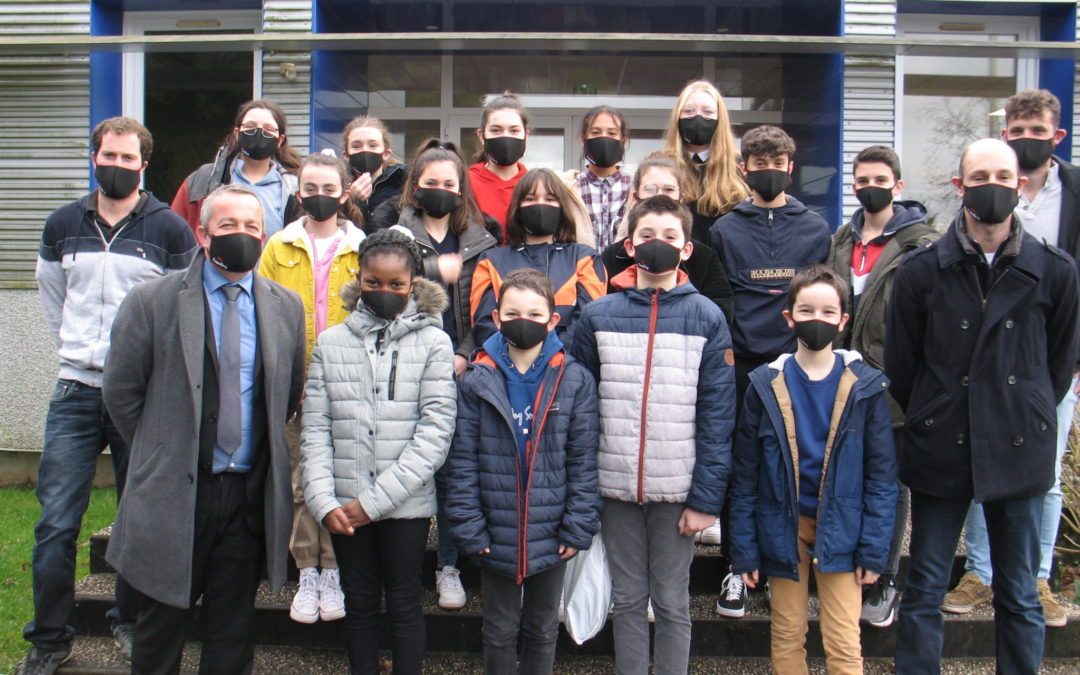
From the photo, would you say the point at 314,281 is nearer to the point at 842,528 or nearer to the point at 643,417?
the point at 643,417

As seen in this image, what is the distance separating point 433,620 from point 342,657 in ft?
1.53

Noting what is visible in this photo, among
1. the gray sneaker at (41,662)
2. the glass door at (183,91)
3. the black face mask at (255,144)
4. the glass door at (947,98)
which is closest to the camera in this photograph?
the gray sneaker at (41,662)

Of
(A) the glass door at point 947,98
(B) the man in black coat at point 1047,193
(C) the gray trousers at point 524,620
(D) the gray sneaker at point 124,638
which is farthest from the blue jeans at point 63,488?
(A) the glass door at point 947,98

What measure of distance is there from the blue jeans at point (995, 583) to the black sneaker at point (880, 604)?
64 centimetres

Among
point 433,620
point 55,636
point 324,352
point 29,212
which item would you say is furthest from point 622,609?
point 29,212

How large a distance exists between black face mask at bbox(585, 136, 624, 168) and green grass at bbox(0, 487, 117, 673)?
373 centimetres

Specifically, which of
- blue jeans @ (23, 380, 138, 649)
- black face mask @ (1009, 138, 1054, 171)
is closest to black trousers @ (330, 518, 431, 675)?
blue jeans @ (23, 380, 138, 649)

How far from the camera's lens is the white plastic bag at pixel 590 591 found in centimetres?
342

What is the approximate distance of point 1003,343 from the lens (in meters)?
3.15

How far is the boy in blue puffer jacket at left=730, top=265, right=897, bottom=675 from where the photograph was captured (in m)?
3.22

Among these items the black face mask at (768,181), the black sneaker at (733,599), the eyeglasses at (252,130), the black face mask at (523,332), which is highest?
the eyeglasses at (252,130)

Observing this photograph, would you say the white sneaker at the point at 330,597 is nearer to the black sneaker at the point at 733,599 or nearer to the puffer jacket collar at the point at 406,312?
the puffer jacket collar at the point at 406,312

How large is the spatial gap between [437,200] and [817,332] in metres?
1.79

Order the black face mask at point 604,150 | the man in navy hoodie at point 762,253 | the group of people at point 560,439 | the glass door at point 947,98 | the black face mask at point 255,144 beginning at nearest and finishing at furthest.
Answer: the group of people at point 560,439 < the man in navy hoodie at point 762,253 < the black face mask at point 604,150 < the black face mask at point 255,144 < the glass door at point 947,98
